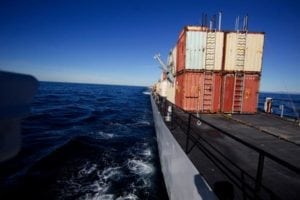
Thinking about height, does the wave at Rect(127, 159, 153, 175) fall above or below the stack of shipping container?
below

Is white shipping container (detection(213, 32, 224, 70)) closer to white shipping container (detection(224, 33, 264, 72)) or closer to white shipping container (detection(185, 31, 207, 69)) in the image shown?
white shipping container (detection(224, 33, 264, 72))

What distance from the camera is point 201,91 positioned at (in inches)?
523

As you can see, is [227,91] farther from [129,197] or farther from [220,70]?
[129,197]

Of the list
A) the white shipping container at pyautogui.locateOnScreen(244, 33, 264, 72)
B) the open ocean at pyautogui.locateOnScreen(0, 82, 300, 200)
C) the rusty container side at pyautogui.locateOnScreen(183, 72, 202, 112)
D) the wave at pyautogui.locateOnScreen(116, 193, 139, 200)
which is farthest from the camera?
the rusty container side at pyautogui.locateOnScreen(183, 72, 202, 112)

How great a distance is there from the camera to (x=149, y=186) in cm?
848

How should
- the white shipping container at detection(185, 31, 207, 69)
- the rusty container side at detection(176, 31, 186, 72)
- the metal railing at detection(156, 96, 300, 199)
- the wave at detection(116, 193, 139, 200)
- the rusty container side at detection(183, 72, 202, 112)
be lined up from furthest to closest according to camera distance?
1. the rusty container side at detection(176, 31, 186, 72)
2. the rusty container side at detection(183, 72, 202, 112)
3. the white shipping container at detection(185, 31, 207, 69)
4. the wave at detection(116, 193, 139, 200)
5. the metal railing at detection(156, 96, 300, 199)

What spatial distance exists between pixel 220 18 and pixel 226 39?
5.12 ft

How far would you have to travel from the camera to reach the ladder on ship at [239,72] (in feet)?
42.8

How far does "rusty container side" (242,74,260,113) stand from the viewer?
13289 mm

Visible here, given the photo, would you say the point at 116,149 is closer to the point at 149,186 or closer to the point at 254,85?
the point at 149,186

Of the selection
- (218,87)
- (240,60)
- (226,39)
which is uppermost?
(226,39)

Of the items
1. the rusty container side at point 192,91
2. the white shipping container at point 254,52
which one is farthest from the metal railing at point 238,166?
the white shipping container at point 254,52

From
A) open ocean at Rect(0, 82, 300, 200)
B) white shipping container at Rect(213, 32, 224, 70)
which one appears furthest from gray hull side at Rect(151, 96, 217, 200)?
white shipping container at Rect(213, 32, 224, 70)

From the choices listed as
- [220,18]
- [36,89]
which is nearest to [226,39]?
[220,18]
